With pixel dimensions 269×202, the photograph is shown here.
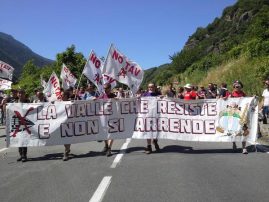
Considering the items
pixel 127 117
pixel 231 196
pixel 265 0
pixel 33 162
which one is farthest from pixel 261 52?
pixel 265 0

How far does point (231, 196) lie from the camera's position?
685 cm

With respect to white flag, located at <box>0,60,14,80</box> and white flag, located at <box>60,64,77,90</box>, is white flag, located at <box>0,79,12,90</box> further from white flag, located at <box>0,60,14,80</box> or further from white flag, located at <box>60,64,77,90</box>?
white flag, located at <box>60,64,77,90</box>

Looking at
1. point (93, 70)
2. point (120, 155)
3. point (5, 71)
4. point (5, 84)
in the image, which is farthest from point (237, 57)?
point (120, 155)

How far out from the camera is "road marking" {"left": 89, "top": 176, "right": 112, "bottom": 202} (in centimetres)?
693

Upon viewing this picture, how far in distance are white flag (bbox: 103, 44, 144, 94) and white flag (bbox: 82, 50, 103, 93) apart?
2037 mm

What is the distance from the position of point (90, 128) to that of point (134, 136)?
1176 millimetres

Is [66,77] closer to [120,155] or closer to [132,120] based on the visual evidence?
[132,120]

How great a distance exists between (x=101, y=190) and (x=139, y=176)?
48.3 inches

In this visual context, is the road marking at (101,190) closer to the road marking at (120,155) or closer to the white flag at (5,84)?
the road marking at (120,155)

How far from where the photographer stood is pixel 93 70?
607 inches

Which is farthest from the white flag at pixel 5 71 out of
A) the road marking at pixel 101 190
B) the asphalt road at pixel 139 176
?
the road marking at pixel 101 190

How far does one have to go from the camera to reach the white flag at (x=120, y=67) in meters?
12.8

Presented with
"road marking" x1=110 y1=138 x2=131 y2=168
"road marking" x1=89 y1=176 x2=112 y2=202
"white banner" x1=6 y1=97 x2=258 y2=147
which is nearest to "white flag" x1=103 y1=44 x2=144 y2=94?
"white banner" x1=6 y1=97 x2=258 y2=147

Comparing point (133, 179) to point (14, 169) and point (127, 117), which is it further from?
point (127, 117)
